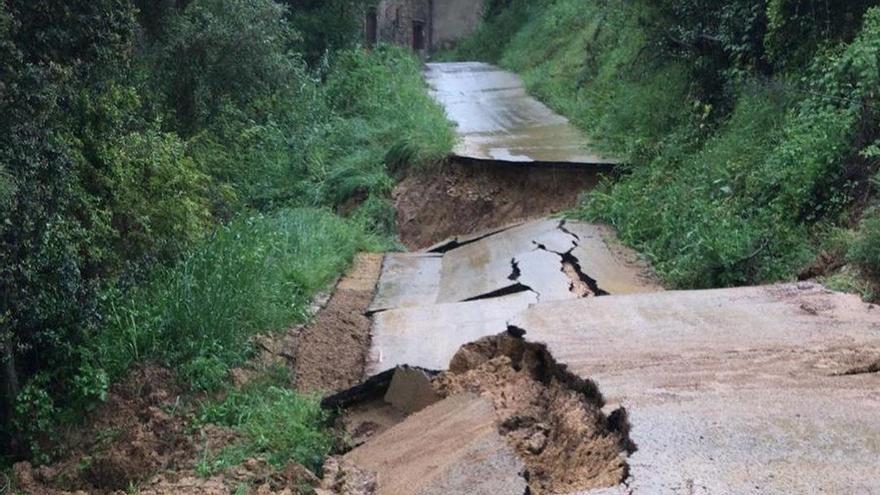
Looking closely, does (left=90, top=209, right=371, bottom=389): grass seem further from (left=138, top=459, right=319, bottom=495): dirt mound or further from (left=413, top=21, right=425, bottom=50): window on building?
(left=413, top=21, right=425, bottom=50): window on building

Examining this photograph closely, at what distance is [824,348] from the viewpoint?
4.53 metres

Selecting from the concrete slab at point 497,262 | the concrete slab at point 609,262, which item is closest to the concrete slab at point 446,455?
the concrete slab at point 497,262

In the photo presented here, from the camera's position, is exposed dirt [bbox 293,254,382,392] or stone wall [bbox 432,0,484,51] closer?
exposed dirt [bbox 293,254,382,392]

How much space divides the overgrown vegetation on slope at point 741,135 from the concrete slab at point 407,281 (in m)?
1.88

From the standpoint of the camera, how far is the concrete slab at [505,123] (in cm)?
1298

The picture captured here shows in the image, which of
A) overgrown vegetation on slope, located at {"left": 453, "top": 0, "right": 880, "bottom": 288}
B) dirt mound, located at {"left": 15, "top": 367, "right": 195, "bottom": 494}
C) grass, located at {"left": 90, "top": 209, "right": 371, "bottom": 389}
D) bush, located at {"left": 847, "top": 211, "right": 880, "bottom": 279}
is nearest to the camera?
dirt mound, located at {"left": 15, "top": 367, "right": 195, "bottom": 494}

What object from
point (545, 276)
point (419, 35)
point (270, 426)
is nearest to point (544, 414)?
point (270, 426)

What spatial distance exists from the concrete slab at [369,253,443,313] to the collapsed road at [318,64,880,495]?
157 centimetres

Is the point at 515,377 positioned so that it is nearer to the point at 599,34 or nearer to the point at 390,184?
the point at 390,184

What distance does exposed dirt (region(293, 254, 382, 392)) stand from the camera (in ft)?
22.5

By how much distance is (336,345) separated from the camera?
754 centimetres

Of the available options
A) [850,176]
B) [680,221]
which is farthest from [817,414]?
[680,221]

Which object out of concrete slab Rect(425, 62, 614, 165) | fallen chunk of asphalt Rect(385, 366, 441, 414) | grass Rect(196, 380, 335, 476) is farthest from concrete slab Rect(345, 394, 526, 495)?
concrete slab Rect(425, 62, 614, 165)

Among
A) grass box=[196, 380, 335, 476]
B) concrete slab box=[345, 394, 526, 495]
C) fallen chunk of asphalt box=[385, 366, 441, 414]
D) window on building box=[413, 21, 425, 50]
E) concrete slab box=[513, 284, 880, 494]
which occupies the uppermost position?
concrete slab box=[513, 284, 880, 494]
